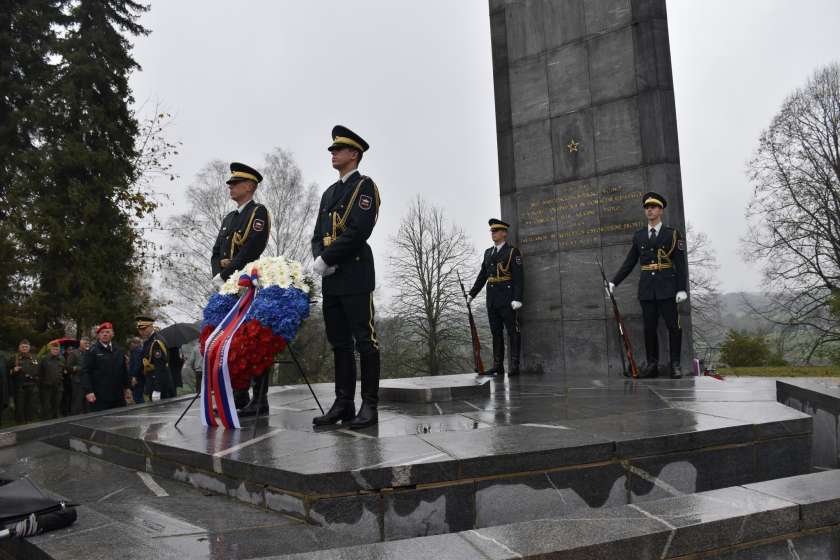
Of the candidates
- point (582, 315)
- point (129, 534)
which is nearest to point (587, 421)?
point (129, 534)

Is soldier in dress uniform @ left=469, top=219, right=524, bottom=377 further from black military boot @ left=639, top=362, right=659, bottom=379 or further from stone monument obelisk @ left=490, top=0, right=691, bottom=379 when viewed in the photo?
black military boot @ left=639, top=362, right=659, bottom=379

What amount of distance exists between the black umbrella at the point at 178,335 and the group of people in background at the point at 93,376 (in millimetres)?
398

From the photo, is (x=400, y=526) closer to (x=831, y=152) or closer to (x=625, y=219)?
(x=625, y=219)

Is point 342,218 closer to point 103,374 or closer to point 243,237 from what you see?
point 243,237

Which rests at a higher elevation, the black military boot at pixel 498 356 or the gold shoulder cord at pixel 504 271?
the gold shoulder cord at pixel 504 271

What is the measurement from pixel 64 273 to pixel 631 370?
649 inches

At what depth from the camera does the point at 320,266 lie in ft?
15.8

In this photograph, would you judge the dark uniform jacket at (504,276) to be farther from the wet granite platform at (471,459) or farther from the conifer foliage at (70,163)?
the conifer foliage at (70,163)

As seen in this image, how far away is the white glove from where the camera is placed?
4.79m

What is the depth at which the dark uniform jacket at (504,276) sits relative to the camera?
9867mm

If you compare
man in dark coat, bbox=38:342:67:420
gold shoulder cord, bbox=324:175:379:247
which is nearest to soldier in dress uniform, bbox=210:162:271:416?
gold shoulder cord, bbox=324:175:379:247

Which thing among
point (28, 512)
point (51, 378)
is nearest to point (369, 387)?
point (28, 512)

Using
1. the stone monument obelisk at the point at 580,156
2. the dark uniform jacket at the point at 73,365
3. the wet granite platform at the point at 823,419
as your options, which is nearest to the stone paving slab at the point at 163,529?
the wet granite platform at the point at 823,419

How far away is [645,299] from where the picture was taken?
8.53 m
